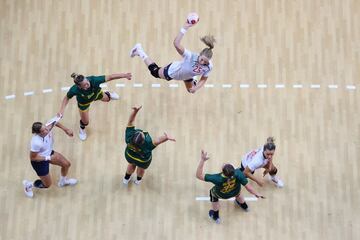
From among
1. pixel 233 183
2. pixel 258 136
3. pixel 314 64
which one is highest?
pixel 314 64

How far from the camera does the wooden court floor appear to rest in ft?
32.2

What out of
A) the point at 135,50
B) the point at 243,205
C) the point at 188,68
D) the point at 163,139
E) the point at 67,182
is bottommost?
the point at 243,205

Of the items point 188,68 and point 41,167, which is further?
point 188,68

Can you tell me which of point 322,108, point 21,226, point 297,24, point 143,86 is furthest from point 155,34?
point 21,226

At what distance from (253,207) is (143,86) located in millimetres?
3060

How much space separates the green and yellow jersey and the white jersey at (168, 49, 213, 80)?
124 centimetres

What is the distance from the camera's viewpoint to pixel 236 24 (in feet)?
37.0

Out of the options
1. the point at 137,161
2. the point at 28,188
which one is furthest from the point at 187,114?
the point at 28,188

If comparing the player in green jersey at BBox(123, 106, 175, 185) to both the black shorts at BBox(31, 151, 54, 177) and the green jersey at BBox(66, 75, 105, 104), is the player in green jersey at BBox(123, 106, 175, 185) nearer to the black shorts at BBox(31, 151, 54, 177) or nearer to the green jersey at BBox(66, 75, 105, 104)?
the green jersey at BBox(66, 75, 105, 104)

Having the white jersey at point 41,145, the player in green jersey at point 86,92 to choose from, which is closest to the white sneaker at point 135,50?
the player in green jersey at point 86,92

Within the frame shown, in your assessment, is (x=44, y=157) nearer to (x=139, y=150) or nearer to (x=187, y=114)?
(x=139, y=150)

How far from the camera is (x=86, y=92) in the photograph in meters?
9.38

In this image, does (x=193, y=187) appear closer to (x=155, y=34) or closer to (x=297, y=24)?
(x=155, y=34)

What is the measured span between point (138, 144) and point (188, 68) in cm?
166
